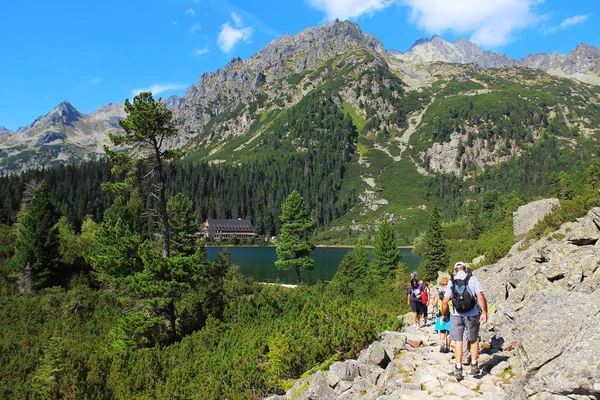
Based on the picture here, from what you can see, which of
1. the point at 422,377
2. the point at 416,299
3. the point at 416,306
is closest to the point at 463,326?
the point at 422,377

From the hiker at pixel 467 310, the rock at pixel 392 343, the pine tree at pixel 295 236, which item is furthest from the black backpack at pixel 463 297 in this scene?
the pine tree at pixel 295 236

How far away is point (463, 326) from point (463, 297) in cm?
70

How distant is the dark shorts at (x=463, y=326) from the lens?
838 cm

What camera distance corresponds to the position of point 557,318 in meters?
8.41

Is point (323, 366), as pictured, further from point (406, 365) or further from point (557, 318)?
point (557, 318)

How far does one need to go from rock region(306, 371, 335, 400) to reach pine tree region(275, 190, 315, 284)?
2972cm

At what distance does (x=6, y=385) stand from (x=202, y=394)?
29.9 ft

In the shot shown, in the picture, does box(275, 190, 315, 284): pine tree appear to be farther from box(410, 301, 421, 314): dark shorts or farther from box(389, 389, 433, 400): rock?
box(389, 389, 433, 400): rock

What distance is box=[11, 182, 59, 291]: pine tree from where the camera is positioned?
26938 mm

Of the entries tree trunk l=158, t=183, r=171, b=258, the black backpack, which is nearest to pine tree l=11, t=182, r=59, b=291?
tree trunk l=158, t=183, r=171, b=258

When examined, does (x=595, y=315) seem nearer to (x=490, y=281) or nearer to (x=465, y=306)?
(x=465, y=306)

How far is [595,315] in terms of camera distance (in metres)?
7.34

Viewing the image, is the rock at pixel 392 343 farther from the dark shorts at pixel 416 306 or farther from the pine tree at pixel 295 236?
the pine tree at pixel 295 236

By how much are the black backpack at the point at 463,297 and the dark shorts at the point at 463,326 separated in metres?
0.21
